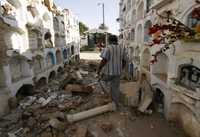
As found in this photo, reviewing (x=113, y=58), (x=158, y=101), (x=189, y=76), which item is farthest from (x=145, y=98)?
(x=113, y=58)

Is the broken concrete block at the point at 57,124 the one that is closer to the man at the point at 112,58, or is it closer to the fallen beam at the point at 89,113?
the fallen beam at the point at 89,113

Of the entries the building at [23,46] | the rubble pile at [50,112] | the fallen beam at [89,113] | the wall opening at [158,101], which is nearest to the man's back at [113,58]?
the fallen beam at [89,113]

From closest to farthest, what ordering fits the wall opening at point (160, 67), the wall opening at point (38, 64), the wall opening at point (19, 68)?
1. the wall opening at point (160, 67)
2. the wall opening at point (19, 68)
3. the wall opening at point (38, 64)

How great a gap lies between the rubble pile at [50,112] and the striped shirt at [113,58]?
1.53m

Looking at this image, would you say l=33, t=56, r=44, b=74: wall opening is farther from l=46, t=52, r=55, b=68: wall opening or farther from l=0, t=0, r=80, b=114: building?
l=46, t=52, r=55, b=68: wall opening

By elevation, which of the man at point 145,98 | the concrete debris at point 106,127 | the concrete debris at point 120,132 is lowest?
the concrete debris at point 120,132

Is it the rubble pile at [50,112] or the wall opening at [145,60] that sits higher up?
the wall opening at [145,60]

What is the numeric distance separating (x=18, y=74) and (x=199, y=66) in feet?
25.0

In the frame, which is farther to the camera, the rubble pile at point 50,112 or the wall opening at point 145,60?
the wall opening at point 145,60

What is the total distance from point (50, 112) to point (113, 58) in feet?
10.1

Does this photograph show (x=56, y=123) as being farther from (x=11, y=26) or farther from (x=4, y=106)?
(x=11, y=26)

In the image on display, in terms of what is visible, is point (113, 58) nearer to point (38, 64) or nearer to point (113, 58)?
point (113, 58)

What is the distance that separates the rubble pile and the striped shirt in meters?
1.53

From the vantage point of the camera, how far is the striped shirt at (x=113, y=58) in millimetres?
4309
